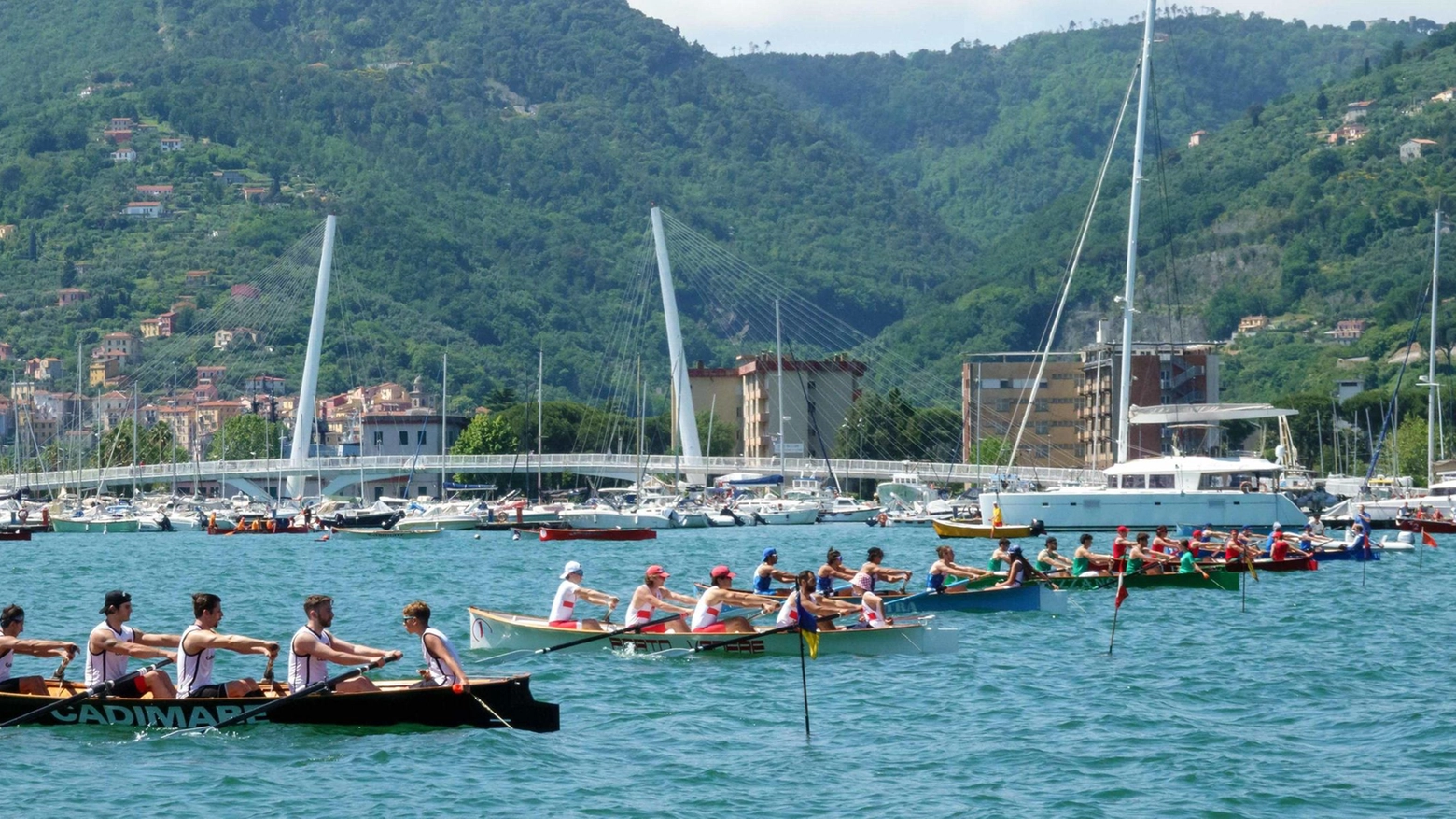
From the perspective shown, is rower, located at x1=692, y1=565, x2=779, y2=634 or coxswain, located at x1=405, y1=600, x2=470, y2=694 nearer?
coxswain, located at x1=405, y1=600, x2=470, y2=694

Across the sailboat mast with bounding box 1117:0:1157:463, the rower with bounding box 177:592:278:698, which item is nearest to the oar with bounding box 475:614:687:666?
the rower with bounding box 177:592:278:698

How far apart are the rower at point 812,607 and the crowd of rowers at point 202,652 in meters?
7.26

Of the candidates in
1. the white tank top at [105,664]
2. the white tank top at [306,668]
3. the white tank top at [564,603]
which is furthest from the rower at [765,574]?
the white tank top at [105,664]

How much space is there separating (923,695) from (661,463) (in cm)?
10442

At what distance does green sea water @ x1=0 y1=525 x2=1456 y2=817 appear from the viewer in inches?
896

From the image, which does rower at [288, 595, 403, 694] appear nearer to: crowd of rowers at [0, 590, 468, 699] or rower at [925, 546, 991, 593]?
crowd of rowers at [0, 590, 468, 699]

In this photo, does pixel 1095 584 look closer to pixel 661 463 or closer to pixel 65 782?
pixel 65 782

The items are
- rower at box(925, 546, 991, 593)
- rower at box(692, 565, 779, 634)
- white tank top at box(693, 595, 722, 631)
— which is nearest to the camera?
rower at box(692, 565, 779, 634)

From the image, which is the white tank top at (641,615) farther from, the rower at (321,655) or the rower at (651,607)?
the rower at (321,655)

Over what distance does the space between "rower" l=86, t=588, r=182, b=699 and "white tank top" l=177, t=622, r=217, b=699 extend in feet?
0.86

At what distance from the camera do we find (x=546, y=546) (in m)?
89.4

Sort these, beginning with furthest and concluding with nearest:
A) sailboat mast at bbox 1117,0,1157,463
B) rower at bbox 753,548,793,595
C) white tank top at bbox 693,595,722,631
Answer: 1. sailboat mast at bbox 1117,0,1157,463
2. rower at bbox 753,548,793,595
3. white tank top at bbox 693,595,722,631

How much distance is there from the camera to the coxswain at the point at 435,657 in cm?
2486

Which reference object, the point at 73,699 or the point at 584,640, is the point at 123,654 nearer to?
the point at 73,699
